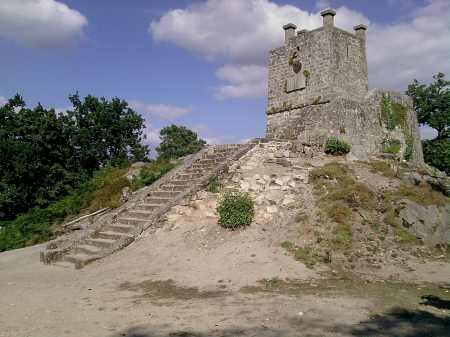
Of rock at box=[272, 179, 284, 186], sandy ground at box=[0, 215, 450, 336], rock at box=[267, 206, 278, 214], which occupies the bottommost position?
sandy ground at box=[0, 215, 450, 336]

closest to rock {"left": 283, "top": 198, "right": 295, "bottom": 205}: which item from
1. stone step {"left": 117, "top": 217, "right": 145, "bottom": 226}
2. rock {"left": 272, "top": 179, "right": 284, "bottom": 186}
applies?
rock {"left": 272, "top": 179, "right": 284, "bottom": 186}

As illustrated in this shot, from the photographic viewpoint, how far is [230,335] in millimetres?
4461

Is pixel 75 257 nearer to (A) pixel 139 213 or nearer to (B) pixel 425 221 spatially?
(A) pixel 139 213

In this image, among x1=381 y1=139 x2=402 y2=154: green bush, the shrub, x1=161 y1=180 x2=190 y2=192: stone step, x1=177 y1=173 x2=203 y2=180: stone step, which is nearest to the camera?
the shrub

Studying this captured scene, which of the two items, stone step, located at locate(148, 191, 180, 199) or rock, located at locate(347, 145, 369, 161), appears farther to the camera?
rock, located at locate(347, 145, 369, 161)

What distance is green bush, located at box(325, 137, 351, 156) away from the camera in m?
13.4

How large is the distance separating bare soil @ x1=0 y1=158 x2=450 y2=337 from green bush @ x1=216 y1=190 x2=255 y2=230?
0.21m

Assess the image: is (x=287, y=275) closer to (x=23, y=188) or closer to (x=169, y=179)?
(x=169, y=179)

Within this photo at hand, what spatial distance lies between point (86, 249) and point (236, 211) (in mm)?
3922

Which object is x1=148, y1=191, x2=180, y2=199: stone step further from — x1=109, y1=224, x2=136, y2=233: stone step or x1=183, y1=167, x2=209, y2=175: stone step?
x1=109, y1=224, x2=136, y2=233: stone step

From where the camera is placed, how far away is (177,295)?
628cm

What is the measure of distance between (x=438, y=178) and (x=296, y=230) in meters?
7.28

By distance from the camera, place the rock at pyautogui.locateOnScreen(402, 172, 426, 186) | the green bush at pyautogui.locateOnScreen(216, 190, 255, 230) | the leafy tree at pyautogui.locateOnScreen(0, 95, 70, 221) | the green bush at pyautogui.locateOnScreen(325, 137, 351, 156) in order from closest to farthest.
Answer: the green bush at pyautogui.locateOnScreen(216, 190, 255, 230)
the rock at pyautogui.locateOnScreen(402, 172, 426, 186)
the green bush at pyautogui.locateOnScreen(325, 137, 351, 156)
the leafy tree at pyautogui.locateOnScreen(0, 95, 70, 221)

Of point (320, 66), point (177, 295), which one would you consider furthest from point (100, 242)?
point (320, 66)
